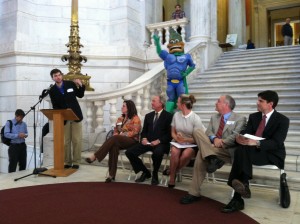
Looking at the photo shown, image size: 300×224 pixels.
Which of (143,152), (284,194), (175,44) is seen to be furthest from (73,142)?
(284,194)

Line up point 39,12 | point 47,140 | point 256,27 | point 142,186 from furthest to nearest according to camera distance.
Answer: point 256,27, point 39,12, point 47,140, point 142,186

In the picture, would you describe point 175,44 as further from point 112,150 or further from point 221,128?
point 221,128

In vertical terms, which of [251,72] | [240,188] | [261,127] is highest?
[251,72]

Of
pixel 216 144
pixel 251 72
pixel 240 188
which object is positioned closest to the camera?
pixel 240 188

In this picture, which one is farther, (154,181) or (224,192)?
(154,181)

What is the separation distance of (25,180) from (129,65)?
218 inches

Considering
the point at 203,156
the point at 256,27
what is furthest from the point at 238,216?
the point at 256,27

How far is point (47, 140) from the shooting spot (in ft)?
21.5

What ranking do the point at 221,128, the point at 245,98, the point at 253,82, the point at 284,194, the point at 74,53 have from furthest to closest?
the point at 253,82, the point at 245,98, the point at 74,53, the point at 221,128, the point at 284,194

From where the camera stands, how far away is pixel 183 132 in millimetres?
4633

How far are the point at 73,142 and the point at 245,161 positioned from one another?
132 inches

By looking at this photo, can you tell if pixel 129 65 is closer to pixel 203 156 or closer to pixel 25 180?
pixel 25 180

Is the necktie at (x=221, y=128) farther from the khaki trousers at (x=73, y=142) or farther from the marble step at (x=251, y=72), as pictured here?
the marble step at (x=251, y=72)

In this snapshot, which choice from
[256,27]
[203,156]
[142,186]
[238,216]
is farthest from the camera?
[256,27]
